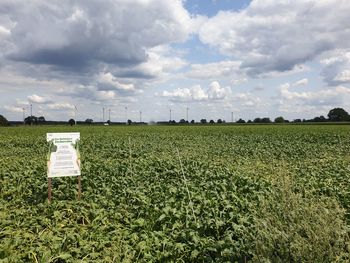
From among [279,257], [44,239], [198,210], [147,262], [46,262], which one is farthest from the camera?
[198,210]

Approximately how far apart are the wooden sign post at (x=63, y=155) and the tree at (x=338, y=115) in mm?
116379

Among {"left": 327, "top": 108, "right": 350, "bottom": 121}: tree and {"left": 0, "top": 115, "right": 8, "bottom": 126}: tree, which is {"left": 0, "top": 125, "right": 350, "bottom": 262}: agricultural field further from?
{"left": 0, "top": 115, "right": 8, "bottom": 126}: tree

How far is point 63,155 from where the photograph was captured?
904 centimetres

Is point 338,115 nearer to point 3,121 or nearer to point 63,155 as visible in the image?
point 3,121

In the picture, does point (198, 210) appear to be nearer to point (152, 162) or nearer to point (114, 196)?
point (114, 196)

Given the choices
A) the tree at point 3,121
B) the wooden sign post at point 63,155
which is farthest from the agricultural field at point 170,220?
the tree at point 3,121

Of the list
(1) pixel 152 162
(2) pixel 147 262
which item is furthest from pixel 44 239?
(1) pixel 152 162

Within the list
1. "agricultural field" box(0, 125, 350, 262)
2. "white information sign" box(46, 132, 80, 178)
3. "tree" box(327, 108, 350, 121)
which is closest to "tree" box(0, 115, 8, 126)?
"tree" box(327, 108, 350, 121)

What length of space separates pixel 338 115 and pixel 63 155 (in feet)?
391

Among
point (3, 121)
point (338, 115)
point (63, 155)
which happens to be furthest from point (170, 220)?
point (3, 121)

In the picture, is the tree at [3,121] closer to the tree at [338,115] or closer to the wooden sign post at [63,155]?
the tree at [338,115]

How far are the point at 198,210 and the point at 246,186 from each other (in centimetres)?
254

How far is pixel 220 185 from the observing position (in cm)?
968

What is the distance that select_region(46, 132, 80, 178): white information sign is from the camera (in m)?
8.86
